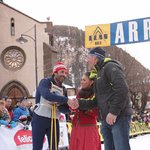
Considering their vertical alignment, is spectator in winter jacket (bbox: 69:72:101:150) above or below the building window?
below

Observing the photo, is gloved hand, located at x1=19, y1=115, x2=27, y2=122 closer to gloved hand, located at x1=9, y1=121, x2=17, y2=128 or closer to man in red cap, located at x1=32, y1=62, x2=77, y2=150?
gloved hand, located at x1=9, y1=121, x2=17, y2=128

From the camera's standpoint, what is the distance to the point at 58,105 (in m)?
5.82

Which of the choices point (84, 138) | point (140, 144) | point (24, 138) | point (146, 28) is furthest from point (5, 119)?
point (140, 144)

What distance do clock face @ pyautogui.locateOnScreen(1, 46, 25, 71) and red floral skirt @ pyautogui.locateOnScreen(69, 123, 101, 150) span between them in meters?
30.2

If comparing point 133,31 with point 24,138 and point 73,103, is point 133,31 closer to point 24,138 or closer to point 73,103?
point 24,138

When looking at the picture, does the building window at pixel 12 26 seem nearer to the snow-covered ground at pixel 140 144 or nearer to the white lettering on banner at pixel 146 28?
the snow-covered ground at pixel 140 144

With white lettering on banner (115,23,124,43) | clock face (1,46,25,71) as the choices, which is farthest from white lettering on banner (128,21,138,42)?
clock face (1,46,25,71)

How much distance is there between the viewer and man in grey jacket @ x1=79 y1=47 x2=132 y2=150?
14.6 feet

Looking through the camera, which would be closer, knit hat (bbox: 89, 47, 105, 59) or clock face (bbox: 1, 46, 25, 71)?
knit hat (bbox: 89, 47, 105, 59)

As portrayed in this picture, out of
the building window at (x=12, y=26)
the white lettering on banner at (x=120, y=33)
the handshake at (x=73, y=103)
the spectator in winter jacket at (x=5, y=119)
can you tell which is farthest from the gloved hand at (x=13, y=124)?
the building window at (x=12, y=26)

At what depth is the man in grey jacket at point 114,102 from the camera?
4465 millimetres

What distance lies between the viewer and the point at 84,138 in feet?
19.4

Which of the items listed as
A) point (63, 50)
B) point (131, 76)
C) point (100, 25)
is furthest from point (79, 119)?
point (63, 50)

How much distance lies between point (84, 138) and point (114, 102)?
1.63m
